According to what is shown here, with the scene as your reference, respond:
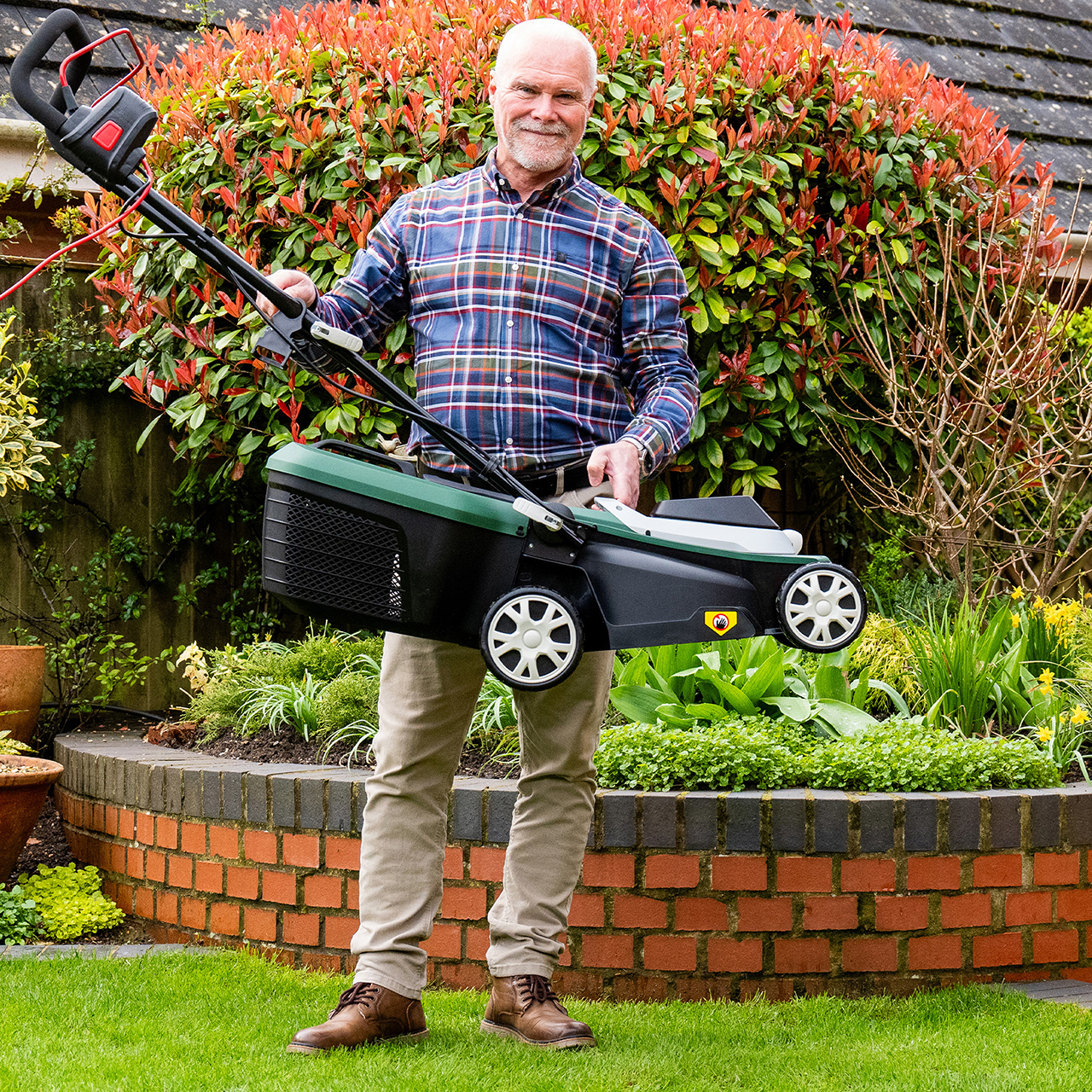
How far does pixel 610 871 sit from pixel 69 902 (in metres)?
1.62

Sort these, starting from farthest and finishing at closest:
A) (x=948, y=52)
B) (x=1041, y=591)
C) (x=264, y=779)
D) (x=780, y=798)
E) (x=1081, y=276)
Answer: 1. (x=948, y=52)
2. (x=1081, y=276)
3. (x=1041, y=591)
4. (x=264, y=779)
5. (x=780, y=798)

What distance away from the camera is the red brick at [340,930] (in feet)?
10.8

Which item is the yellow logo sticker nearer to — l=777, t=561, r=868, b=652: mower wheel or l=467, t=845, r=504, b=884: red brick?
l=777, t=561, r=868, b=652: mower wheel

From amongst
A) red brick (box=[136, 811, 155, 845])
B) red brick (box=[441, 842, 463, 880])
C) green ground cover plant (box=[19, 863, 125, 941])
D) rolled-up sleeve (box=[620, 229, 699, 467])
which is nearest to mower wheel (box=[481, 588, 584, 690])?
rolled-up sleeve (box=[620, 229, 699, 467])

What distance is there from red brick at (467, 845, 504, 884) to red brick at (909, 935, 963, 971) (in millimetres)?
1021

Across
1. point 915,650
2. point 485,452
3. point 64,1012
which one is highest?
point 485,452

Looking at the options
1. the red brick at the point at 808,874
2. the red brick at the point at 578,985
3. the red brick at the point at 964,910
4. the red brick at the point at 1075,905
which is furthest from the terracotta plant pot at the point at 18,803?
the red brick at the point at 1075,905

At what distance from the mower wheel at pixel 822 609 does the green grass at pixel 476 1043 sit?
0.91 metres

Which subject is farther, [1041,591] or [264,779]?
[1041,591]

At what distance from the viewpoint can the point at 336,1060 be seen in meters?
2.45

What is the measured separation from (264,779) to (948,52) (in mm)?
5730

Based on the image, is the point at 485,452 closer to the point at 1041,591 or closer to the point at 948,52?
the point at 1041,591

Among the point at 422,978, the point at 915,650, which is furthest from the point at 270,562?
the point at 915,650

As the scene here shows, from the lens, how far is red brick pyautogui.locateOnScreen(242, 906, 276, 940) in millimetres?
3395
